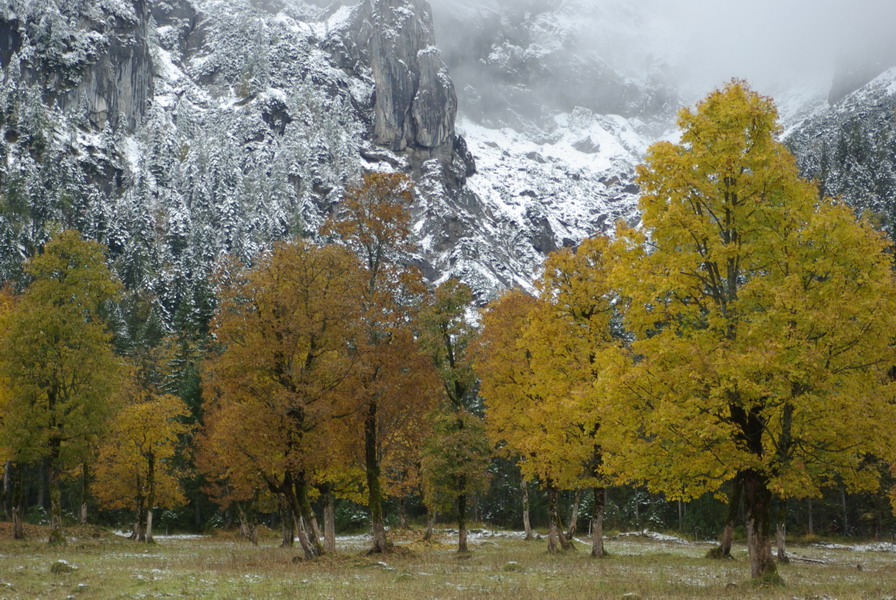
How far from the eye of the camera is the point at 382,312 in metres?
26.5

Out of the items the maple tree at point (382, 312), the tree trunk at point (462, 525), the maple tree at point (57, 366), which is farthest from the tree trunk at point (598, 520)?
Result: the maple tree at point (57, 366)

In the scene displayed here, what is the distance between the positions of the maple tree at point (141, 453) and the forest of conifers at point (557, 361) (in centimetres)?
20

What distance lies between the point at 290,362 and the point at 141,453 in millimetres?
24751

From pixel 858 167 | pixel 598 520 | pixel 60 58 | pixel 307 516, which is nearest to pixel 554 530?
pixel 598 520

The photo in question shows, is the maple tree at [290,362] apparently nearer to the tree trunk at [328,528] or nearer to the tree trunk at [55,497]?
the tree trunk at [328,528]

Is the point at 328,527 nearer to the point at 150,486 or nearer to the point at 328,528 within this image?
the point at 328,528

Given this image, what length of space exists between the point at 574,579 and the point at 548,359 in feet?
36.2

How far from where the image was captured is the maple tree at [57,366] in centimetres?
2983

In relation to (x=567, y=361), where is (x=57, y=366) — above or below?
above

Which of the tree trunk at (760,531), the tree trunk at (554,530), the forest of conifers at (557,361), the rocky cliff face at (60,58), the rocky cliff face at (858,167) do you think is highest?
the rocky cliff face at (60,58)

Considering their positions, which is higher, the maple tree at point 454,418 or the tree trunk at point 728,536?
the maple tree at point 454,418

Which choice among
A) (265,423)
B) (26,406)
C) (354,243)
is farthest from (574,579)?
(26,406)

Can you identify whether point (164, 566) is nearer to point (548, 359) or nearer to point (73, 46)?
point (548, 359)

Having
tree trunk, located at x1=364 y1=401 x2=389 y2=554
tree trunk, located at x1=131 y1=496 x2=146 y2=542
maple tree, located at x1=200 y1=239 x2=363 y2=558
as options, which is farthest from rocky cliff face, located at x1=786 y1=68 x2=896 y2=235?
tree trunk, located at x1=131 y1=496 x2=146 y2=542
